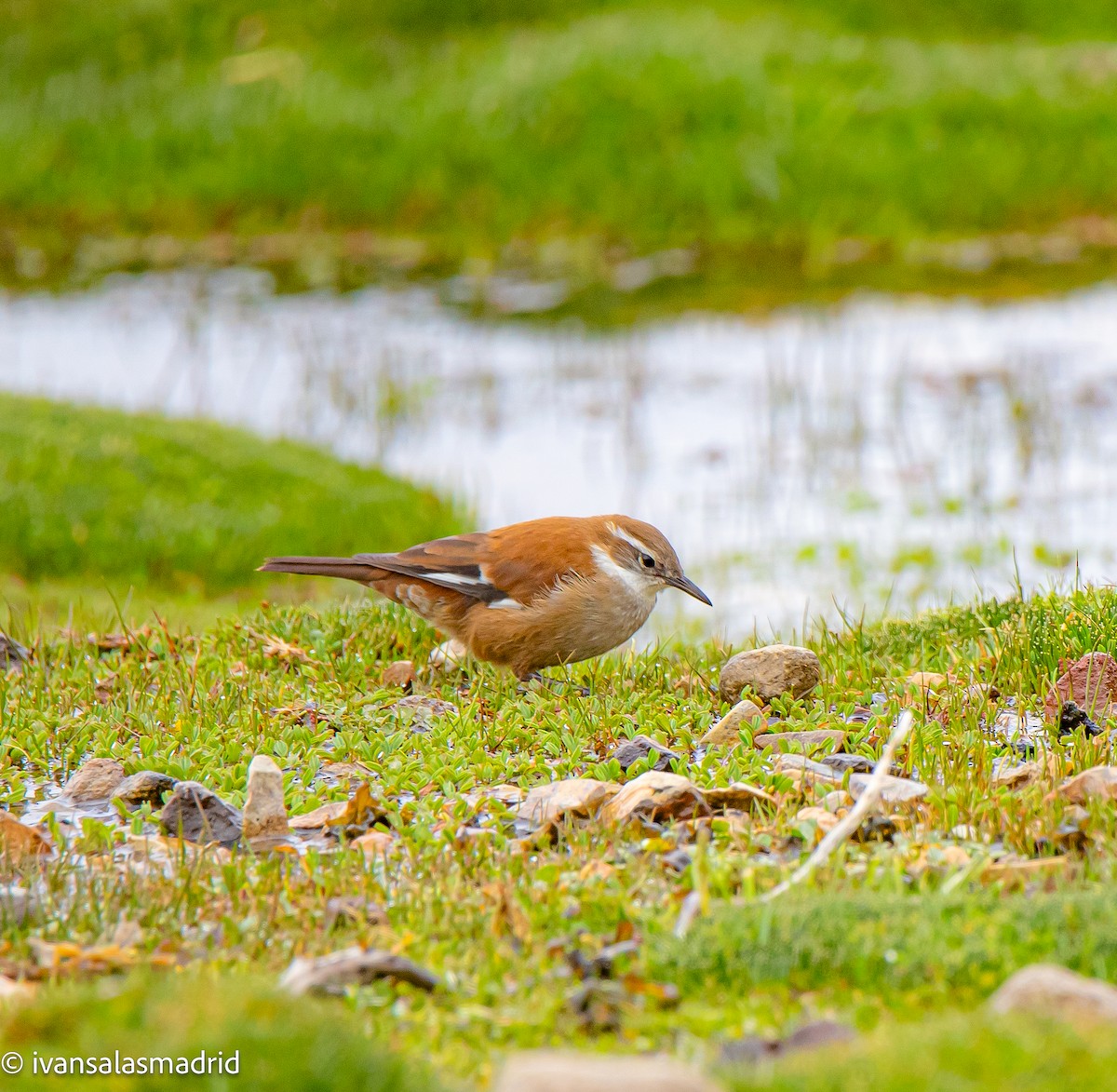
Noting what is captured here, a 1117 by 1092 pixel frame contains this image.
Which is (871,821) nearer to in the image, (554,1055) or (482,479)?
(554,1055)

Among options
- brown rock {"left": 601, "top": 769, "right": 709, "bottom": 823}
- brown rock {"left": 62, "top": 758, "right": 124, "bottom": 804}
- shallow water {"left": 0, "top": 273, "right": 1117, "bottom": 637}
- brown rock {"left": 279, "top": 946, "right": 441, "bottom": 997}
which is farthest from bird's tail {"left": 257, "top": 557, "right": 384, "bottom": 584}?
brown rock {"left": 279, "top": 946, "right": 441, "bottom": 997}

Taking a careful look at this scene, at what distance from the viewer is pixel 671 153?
23125mm

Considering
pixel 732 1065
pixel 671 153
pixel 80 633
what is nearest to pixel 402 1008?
pixel 732 1065

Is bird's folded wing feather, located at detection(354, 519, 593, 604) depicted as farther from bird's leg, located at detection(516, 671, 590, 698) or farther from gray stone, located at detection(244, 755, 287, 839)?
gray stone, located at detection(244, 755, 287, 839)

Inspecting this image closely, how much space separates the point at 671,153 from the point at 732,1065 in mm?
21041

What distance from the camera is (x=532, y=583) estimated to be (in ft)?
23.6

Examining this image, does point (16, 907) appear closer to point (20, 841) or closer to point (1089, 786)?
point (20, 841)

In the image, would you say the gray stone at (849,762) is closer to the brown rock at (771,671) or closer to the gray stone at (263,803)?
the brown rock at (771,671)

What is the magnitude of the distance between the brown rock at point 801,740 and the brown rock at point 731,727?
0.34 ft

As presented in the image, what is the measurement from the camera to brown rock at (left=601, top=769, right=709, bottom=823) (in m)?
5.16

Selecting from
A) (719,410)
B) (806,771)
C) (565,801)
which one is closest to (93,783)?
(565,801)

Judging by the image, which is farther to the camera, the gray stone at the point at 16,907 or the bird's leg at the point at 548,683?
the bird's leg at the point at 548,683

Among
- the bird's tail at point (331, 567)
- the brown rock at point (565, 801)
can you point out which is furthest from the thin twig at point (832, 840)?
the bird's tail at point (331, 567)

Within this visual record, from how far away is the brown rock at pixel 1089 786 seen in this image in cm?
498
